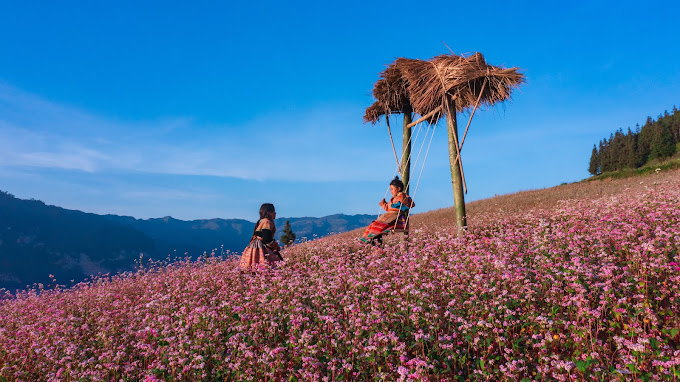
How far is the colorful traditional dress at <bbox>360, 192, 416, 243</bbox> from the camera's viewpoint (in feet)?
33.3

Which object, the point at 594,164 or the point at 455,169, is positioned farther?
the point at 594,164

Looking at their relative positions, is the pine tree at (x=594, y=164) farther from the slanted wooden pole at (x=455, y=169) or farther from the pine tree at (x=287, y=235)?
the slanted wooden pole at (x=455, y=169)

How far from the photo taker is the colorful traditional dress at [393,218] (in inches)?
400

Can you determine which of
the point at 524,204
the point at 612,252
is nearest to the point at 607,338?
the point at 612,252

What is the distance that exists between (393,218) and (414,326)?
515cm

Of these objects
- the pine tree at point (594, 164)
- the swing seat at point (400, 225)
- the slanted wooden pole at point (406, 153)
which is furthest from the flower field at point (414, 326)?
the pine tree at point (594, 164)

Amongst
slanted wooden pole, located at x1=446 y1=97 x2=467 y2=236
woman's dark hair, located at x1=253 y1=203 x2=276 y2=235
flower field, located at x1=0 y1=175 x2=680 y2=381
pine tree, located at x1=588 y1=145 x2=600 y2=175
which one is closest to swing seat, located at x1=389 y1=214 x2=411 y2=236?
slanted wooden pole, located at x1=446 y1=97 x2=467 y2=236

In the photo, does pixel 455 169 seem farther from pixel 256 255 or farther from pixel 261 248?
pixel 256 255

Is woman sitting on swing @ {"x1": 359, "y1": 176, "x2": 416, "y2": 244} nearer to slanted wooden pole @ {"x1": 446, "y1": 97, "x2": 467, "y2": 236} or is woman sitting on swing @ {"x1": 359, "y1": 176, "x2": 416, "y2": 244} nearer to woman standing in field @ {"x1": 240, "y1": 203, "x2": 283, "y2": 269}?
slanted wooden pole @ {"x1": 446, "y1": 97, "x2": 467, "y2": 236}

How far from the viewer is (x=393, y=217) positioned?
10.2 meters

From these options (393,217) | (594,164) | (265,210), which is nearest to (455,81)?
(393,217)

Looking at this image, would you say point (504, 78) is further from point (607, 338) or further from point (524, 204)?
point (524, 204)

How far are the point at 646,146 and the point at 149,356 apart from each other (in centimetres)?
15168

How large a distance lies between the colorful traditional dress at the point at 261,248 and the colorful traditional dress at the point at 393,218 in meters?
2.42
